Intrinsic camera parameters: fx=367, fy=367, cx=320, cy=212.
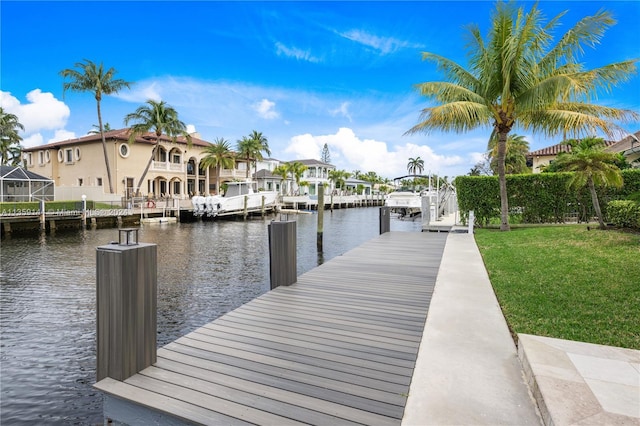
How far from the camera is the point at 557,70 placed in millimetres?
12805

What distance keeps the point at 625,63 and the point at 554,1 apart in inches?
118

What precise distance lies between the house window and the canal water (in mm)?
18520

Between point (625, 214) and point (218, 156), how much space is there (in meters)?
39.0

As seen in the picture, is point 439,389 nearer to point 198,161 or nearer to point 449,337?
point 449,337

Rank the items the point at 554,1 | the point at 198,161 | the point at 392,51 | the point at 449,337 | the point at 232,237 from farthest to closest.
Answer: the point at 198,161, the point at 392,51, the point at 232,237, the point at 554,1, the point at 449,337

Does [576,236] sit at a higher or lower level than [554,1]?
lower

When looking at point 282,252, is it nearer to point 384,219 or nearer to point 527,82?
point 384,219

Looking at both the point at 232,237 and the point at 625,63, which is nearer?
the point at 625,63

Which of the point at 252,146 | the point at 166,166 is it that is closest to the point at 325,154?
the point at 252,146

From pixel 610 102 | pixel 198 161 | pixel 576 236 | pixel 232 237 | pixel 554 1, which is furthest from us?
pixel 198 161

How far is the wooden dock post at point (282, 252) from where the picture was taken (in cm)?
588

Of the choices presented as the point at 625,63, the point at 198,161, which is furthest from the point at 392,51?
the point at 198,161

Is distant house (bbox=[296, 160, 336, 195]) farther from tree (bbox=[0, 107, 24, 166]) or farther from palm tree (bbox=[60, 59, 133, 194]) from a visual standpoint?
tree (bbox=[0, 107, 24, 166])

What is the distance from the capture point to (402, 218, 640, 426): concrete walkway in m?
2.41
